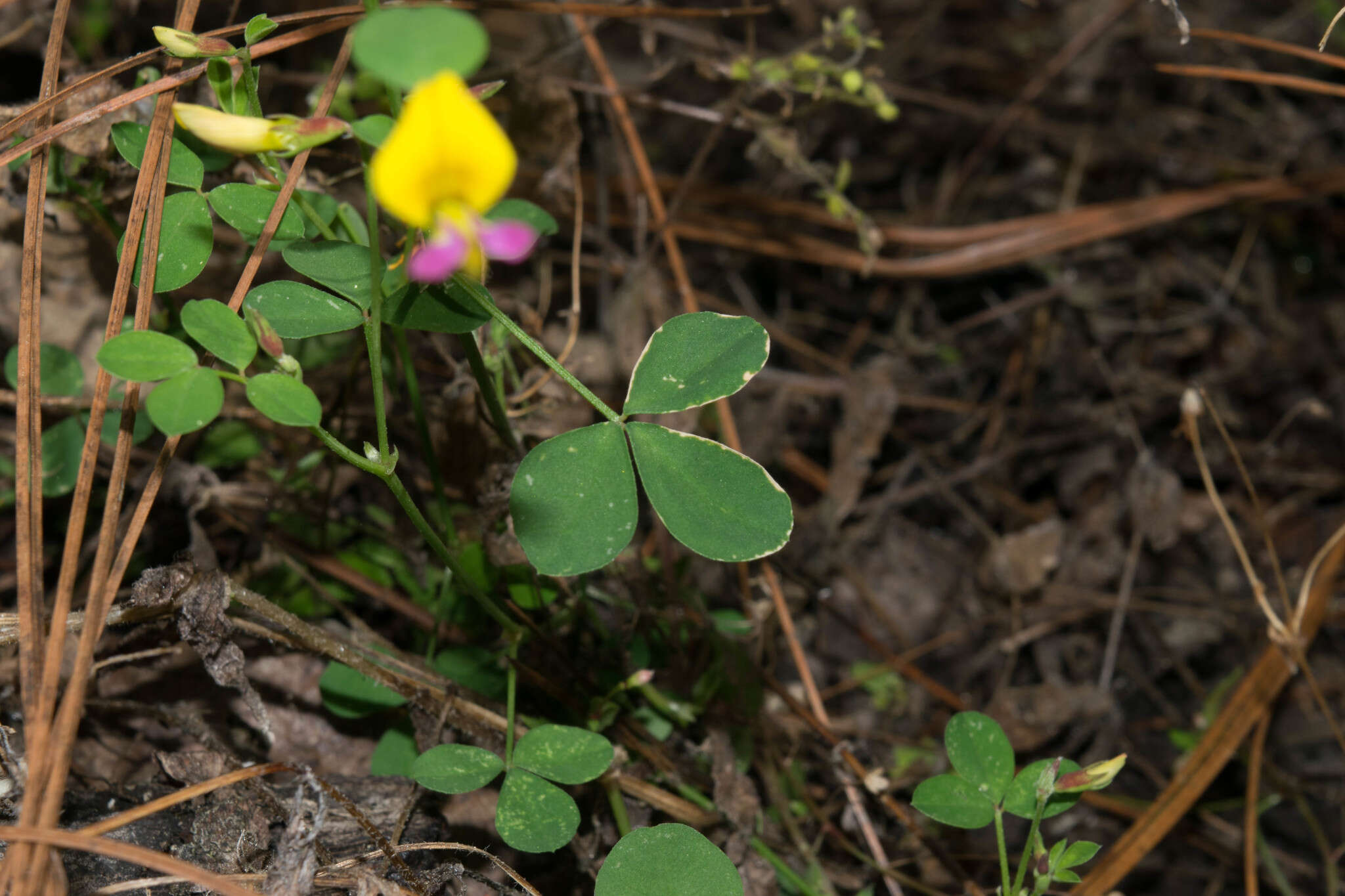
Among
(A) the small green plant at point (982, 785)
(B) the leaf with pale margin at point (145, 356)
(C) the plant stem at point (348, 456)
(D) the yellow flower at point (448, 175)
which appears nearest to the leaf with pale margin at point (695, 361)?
(C) the plant stem at point (348, 456)

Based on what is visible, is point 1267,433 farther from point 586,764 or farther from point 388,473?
point 388,473

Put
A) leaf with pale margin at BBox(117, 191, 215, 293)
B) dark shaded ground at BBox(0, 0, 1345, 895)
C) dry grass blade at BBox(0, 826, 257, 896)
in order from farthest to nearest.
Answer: dark shaded ground at BBox(0, 0, 1345, 895) → leaf with pale margin at BBox(117, 191, 215, 293) → dry grass blade at BBox(0, 826, 257, 896)

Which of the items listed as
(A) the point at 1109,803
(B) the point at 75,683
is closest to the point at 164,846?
(B) the point at 75,683

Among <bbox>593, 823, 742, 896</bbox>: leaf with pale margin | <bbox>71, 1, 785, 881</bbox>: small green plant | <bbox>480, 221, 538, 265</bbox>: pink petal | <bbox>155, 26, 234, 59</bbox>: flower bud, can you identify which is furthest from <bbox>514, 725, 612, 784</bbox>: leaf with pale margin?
<bbox>155, 26, 234, 59</bbox>: flower bud

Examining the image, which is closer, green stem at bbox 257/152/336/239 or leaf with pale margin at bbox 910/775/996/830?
green stem at bbox 257/152/336/239

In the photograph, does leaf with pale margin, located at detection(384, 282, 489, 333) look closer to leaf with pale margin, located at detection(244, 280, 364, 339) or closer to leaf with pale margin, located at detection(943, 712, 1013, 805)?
leaf with pale margin, located at detection(244, 280, 364, 339)

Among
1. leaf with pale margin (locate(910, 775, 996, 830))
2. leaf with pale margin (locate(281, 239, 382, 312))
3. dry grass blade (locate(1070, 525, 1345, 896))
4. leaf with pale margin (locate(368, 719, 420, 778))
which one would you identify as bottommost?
dry grass blade (locate(1070, 525, 1345, 896))
